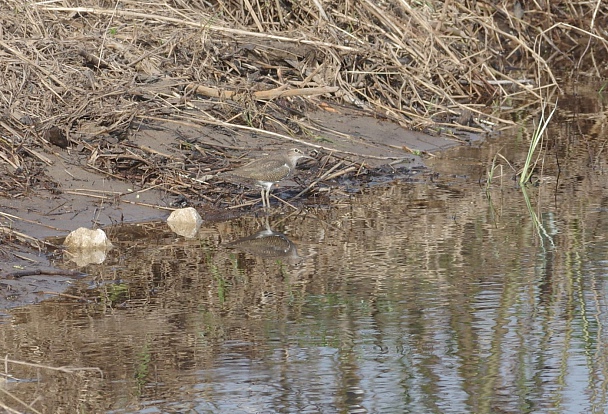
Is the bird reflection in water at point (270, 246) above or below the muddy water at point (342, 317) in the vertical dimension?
above

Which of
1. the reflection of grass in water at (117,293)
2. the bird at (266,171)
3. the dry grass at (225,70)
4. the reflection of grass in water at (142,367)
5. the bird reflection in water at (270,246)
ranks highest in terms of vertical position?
the dry grass at (225,70)

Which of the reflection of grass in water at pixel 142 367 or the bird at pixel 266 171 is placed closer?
the reflection of grass in water at pixel 142 367

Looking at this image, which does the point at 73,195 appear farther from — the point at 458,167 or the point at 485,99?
the point at 485,99

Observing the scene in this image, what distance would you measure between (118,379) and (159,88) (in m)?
5.83

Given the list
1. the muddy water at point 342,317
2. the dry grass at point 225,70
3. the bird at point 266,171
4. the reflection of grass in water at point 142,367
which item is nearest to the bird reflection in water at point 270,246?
the muddy water at point 342,317

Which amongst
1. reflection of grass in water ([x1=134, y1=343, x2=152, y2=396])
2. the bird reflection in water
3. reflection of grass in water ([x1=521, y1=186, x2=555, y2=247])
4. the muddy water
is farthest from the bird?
reflection of grass in water ([x1=134, y1=343, x2=152, y2=396])

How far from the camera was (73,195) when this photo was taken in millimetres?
8625

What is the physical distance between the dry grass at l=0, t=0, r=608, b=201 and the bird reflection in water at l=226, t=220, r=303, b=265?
1.31 metres

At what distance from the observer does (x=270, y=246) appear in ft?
24.9

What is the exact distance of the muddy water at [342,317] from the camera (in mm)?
4703

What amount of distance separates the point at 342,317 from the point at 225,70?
620 centimetres

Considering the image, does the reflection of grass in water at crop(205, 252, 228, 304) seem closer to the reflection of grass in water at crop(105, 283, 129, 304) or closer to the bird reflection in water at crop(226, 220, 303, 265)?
the bird reflection in water at crop(226, 220, 303, 265)

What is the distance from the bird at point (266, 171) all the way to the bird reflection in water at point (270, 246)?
588mm

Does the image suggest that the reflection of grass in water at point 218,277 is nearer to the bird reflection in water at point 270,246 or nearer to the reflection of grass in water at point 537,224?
the bird reflection in water at point 270,246
